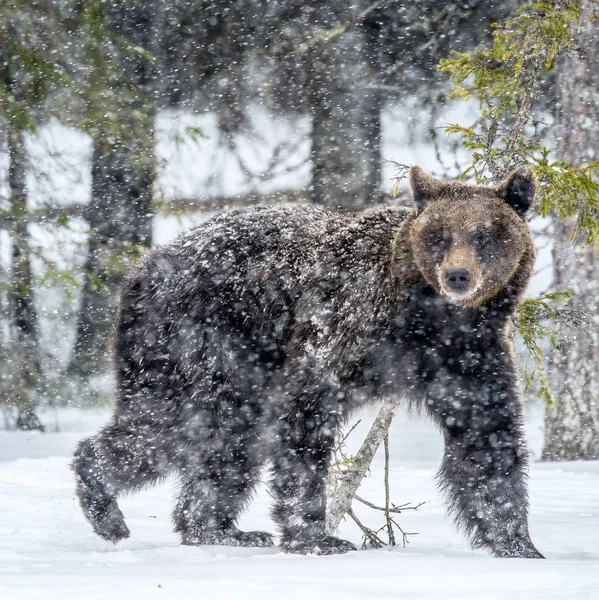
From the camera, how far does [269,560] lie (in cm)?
379

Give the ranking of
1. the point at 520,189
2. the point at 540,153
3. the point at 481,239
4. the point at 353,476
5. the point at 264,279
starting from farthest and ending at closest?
the point at 540,153 → the point at 353,476 → the point at 264,279 → the point at 520,189 → the point at 481,239

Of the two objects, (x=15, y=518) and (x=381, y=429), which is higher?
(x=381, y=429)

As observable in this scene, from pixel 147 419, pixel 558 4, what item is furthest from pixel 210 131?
pixel 147 419

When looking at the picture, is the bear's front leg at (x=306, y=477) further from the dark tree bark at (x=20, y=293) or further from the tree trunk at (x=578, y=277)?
the dark tree bark at (x=20, y=293)

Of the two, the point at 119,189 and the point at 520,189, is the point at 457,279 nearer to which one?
the point at 520,189

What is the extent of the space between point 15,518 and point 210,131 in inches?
273

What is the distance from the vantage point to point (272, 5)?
36.3 feet

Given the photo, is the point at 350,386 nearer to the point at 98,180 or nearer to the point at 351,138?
the point at 351,138

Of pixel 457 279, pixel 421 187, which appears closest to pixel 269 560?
pixel 457 279

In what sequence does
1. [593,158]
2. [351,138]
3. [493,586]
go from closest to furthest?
1. [493,586]
2. [593,158]
3. [351,138]

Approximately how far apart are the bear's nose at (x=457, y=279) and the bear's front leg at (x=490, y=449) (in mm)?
518

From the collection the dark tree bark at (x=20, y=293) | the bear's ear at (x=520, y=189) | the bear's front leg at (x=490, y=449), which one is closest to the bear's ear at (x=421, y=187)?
the bear's ear at (x=520, y=189)

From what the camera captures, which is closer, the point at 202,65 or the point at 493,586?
the point at 493,586

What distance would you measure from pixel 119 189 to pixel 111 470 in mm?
6354
